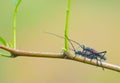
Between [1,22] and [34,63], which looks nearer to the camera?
[1,22]

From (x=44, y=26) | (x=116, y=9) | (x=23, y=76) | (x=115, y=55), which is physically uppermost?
(x=116, y=9)

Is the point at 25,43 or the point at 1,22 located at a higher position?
the point at 1,22

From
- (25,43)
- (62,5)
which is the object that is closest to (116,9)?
(62,5)

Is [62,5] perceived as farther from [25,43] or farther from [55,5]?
[25,43]

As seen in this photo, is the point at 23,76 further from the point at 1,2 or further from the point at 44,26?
the point at 1,2

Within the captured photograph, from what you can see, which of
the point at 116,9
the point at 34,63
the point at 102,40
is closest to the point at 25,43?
the point at 34,63

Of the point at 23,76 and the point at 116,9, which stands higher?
the point at 116,9
